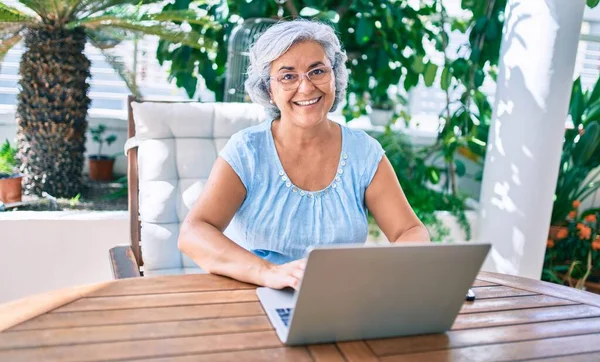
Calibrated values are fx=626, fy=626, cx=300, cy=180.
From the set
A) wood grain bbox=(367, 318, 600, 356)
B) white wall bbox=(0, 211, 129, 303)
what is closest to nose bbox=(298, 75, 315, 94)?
wood grain bbox=(367, 318, 600, 356)

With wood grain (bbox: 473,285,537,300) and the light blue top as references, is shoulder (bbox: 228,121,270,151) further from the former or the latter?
wood grain (bbox: 473,285,537,300)

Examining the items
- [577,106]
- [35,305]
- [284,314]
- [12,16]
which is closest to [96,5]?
[12,16]

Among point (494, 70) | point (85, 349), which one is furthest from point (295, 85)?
point (494, 70)

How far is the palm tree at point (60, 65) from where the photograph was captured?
10.9 feet

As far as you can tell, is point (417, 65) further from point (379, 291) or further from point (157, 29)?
point (379, 291)

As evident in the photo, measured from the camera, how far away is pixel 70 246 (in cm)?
287

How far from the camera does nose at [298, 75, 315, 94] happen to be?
175 centimetres

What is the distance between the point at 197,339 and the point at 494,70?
3571mm

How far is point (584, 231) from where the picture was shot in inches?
139

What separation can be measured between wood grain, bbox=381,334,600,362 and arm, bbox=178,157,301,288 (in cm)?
33

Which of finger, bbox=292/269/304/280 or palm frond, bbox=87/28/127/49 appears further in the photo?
palm frond, bbox=87/28/127/49

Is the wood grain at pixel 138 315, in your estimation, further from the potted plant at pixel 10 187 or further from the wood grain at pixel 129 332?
the potted plant at pixel 10 187

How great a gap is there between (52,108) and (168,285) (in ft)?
7.77

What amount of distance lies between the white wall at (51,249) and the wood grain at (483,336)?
1916 mm
